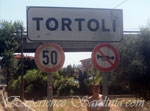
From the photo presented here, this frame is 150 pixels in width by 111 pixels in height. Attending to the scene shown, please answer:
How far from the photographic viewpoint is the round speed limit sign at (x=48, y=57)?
10.2 feet

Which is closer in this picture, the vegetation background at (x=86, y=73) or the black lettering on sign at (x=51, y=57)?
the black lettering on sign at (x=51, y=57)

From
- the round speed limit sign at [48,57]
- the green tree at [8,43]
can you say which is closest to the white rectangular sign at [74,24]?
the round speed limit sign at [48,57]

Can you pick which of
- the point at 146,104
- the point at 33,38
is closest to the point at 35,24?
the point at 33,38

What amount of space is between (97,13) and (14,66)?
1294 inches

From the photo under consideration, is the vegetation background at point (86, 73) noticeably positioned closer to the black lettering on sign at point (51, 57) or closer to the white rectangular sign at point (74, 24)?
the white rectangular sign at point (74, 24)

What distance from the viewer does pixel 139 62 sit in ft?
48.4

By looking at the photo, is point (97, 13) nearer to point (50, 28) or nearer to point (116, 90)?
point (50, 28)

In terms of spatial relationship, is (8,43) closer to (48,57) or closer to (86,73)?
(86,73)

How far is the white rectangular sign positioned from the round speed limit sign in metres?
0.14

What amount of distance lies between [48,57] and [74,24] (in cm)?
62

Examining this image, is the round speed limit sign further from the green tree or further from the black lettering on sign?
the green tree

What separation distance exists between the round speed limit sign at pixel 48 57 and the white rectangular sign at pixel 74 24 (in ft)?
0.46

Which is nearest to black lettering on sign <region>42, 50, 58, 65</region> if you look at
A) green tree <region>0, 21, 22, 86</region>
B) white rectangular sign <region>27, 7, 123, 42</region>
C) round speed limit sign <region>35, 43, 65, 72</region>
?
round speed limit sign <region>35, 43, 65, 72</region>

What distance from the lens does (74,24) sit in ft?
10.9
